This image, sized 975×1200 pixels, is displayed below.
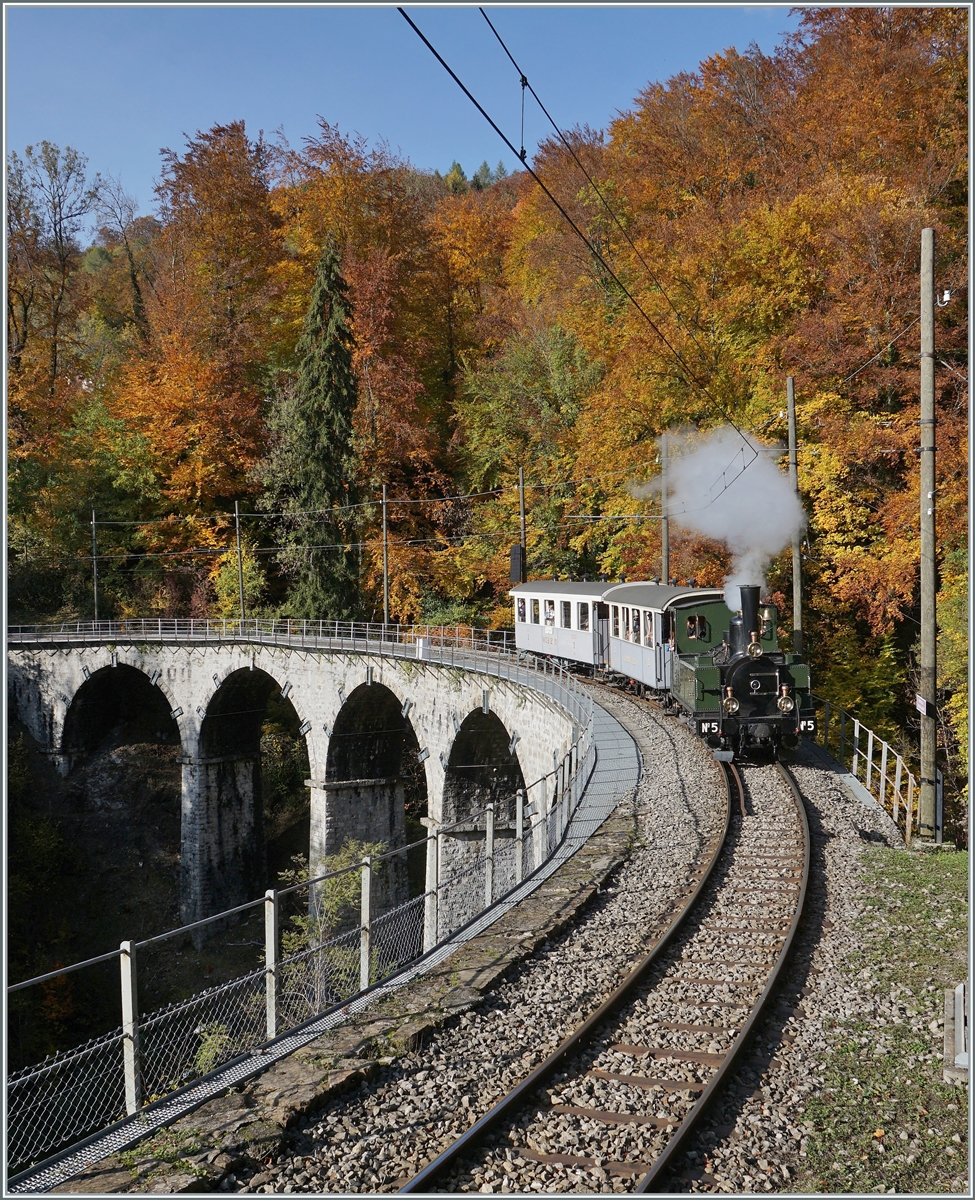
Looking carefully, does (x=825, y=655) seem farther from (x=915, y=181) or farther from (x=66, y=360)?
(x=66, y=360)

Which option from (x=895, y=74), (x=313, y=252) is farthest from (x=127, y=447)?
(x=895, y=74)

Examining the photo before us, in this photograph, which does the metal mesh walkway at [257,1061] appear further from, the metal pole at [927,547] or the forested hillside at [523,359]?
the forested hillside at [523,359]

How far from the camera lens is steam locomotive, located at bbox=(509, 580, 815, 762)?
15.6m

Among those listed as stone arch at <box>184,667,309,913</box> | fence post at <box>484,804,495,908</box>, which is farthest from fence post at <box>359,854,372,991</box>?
stone arch at <box>184,667,309,913</box>

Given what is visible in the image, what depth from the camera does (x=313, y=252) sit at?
4506cm

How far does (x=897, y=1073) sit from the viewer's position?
6.32m

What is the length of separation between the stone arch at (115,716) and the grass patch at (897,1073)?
1416 inches

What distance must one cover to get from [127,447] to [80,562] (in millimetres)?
6586

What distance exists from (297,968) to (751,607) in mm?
12187

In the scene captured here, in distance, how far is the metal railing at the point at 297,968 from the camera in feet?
21.8

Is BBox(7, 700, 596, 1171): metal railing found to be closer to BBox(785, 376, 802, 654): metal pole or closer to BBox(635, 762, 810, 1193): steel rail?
BBox(635, 762, 810, 1193): steel rail

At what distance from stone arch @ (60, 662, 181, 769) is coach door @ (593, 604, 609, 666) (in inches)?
882

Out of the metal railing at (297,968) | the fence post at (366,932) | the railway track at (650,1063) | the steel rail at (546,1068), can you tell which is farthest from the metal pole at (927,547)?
the fence post at (366,932)

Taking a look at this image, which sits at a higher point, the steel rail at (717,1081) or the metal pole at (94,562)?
the metal pole at (94,562)
